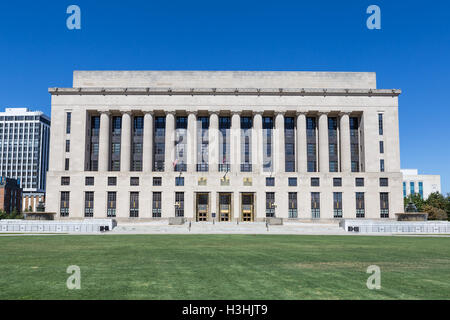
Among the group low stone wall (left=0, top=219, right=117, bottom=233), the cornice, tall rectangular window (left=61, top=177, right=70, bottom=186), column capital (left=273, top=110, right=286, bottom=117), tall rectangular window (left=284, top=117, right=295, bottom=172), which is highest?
the cornice

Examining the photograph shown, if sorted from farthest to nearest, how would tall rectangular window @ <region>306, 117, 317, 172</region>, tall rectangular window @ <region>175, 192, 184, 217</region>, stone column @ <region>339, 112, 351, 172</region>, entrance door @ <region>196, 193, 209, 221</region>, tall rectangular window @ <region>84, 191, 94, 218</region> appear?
tall rectangular window @ <region>306, 117, 317, 172</region>
stone column @ <region>339, 112, 351, 172</region>
tall rectangular window @ <region>84, 191, 94, 218</region>
entrance door @ <region>196, 193, 209, 221</region>
tall rectangular window @ <region>175, 192, 184, 217</region>

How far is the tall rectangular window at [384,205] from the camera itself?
8669 centimetres

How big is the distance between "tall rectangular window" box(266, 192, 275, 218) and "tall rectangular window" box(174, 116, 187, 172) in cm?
2115

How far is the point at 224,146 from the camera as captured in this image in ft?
312

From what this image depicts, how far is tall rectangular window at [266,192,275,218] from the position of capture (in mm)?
85238

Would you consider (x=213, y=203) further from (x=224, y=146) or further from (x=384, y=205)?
(x=384, y=205)

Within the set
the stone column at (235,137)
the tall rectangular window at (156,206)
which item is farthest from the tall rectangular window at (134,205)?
the stone column at (235,137)

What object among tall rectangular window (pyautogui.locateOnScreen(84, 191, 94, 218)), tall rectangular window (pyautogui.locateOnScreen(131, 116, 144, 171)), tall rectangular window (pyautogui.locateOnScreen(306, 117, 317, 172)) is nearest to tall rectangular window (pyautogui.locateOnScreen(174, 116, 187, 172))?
tall rectangular window (pyautogui.locateOnScreen(131, 116, 144, 171))

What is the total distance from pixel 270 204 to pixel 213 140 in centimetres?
2084

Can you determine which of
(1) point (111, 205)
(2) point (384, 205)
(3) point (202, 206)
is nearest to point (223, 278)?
(3) point (202, 206)

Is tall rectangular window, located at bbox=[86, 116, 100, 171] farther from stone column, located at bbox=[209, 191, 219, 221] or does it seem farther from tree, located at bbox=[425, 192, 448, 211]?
tree, located at bbox=[425, 192, 448, 211]

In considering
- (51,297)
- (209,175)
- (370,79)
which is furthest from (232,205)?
(51,297)

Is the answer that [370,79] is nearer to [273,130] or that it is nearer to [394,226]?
[273,130]
